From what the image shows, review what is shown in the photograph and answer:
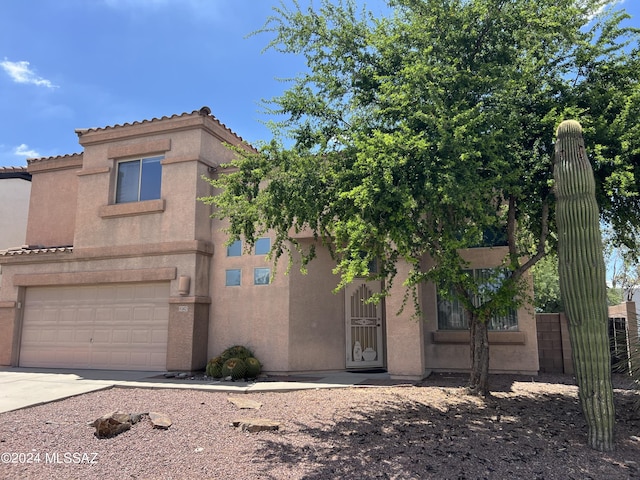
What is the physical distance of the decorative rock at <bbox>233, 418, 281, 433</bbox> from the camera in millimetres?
6613

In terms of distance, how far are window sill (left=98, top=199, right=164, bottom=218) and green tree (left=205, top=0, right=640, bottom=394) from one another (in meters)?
4.79

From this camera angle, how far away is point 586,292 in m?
5.67

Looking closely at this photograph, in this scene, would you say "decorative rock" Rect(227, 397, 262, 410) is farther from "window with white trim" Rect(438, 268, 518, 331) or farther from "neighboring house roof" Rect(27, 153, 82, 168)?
"neighboring house roof" Rect(27, 153, 82, 168)

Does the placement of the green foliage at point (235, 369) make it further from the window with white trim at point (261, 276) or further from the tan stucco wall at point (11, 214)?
the tan stucco wall at point (11, 214)

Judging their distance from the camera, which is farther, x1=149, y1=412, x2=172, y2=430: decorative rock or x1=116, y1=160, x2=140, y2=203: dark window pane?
x1=116, y1=160, x2=140, y2=203: dark window pane

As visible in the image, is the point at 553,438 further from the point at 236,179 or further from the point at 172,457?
the point at 236,179

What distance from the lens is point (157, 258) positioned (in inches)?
509

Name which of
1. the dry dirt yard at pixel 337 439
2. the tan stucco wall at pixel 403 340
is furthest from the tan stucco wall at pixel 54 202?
the tan stucco wall at pixel 403 340

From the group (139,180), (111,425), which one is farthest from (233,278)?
(111,425)

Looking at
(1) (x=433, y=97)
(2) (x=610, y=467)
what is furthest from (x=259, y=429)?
(1) (x=433, y=97)

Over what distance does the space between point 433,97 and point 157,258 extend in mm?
8823

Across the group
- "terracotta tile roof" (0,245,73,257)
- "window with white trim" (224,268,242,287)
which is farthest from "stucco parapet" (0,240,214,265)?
"window with white trim" (224,268,242,287)

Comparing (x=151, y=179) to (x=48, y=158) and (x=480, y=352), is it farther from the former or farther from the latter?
(x=480, y=352)

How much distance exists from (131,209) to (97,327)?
3.43 m
